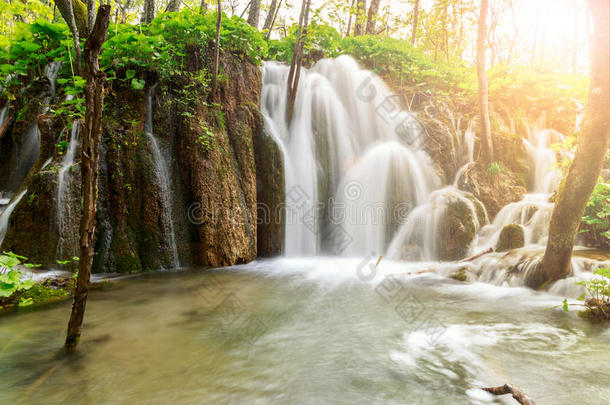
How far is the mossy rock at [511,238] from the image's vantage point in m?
6.44

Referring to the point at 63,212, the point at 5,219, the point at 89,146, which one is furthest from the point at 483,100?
the point at 5,219

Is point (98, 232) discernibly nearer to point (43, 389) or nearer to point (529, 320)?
point (43, 389)

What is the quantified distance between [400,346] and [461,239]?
4.67 m

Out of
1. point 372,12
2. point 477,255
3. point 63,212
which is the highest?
point 372,12

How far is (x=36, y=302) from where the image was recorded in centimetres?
406

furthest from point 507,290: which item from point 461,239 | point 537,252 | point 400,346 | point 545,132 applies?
point 545,132

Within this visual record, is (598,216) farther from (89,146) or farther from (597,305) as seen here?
(89,146)

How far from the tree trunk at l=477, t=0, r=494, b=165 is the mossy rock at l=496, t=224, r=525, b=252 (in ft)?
10.1

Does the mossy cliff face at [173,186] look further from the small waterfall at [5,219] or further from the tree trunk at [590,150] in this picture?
the tree trunk at [590,150]

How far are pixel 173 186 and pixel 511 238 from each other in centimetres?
697

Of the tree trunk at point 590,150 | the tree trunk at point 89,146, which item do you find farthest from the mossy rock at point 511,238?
the tree trunk at point 89,146

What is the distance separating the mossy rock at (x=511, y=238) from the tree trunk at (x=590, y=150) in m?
2.10

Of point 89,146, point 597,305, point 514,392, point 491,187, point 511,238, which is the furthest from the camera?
point 491,187

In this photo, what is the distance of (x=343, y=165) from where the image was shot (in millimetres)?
8867
